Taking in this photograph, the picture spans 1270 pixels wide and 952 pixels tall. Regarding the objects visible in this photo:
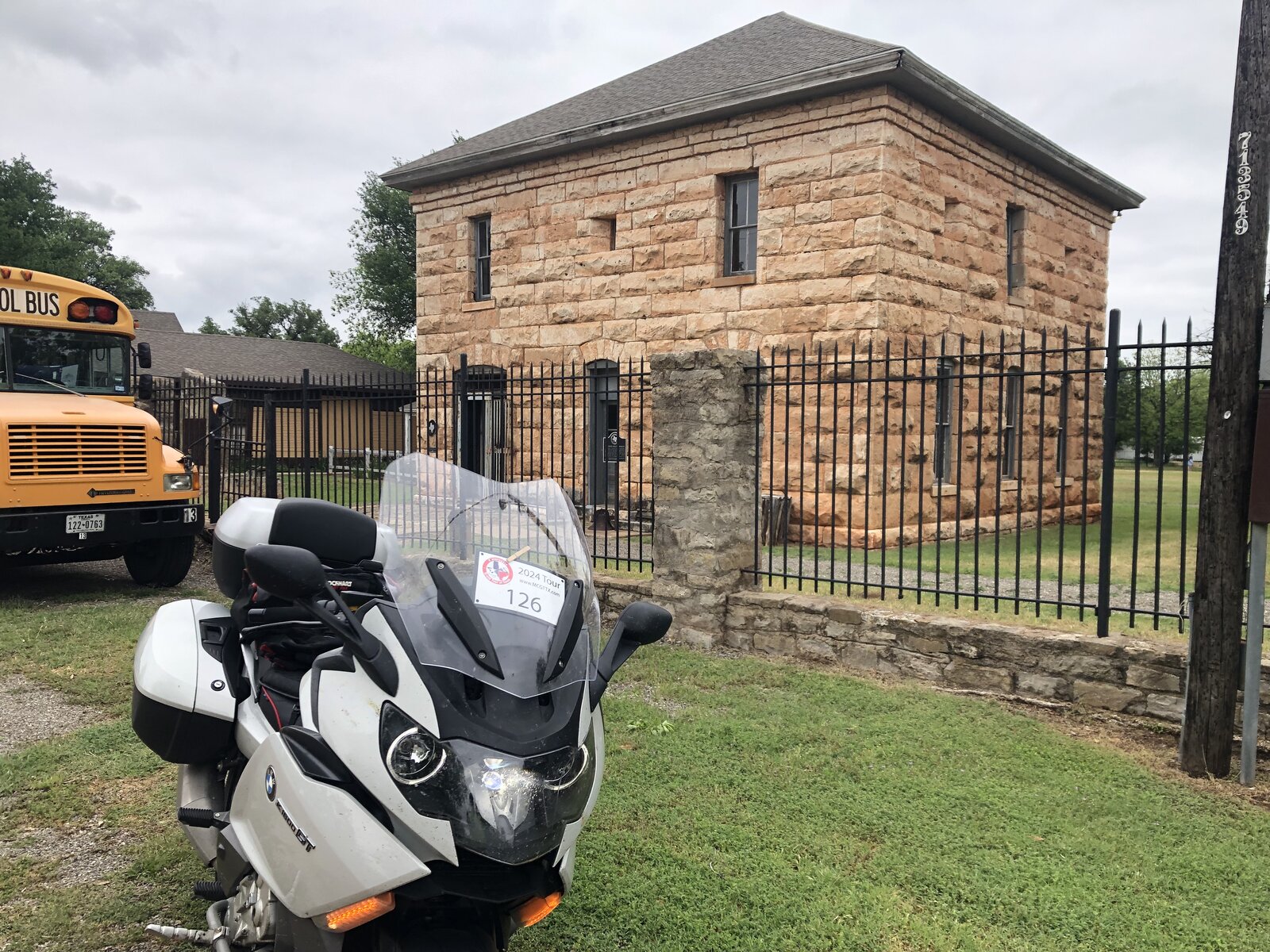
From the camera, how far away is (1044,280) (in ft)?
54.0

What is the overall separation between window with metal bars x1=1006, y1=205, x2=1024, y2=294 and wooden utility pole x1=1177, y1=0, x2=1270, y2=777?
11.4 meters

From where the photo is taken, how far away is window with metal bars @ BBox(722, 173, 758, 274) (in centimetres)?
1441

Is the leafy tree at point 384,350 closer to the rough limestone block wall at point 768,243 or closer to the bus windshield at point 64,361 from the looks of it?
the rough limestone block wall at point 768,243

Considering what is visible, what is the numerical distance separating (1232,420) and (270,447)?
10339mm

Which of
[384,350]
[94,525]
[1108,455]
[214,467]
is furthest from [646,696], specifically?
[384,350]

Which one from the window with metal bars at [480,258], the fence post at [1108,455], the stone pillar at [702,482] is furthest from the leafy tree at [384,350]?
the fence post at [1108,455]

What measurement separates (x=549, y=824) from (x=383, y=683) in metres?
0.50

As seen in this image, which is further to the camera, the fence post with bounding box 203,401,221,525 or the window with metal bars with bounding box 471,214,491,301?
the window with metal bars with bounding box 471,214,491,301

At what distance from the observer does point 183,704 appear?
292 centimetres

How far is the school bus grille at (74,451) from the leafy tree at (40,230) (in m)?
32.6

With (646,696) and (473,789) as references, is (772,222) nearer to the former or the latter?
(646,696)

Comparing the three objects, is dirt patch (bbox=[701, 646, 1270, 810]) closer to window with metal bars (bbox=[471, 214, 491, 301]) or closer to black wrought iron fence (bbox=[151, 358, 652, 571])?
black wrought iron fence (bbox=[151, 358, 652, 571])

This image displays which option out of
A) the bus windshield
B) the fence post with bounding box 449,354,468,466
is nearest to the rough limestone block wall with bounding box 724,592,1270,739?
the fence post with bounding box 449,354,468,466

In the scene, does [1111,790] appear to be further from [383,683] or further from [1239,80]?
[383,683]
